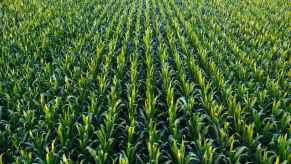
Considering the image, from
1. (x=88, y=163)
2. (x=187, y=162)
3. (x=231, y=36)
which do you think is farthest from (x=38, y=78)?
(x=231, y=36)

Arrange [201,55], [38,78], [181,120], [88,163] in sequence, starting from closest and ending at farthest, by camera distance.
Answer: [88,163] → [181,120] → [38,78] → [201,55]

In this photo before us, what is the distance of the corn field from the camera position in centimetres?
344

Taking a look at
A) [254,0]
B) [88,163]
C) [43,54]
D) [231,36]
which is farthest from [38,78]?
[254,0]

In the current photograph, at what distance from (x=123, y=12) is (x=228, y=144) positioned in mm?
8255

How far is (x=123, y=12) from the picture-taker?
11.0 meters

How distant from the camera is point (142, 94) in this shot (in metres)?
4.99

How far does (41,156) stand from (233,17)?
7795 millimetres

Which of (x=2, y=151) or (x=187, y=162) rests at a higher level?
(x=187, y=162)

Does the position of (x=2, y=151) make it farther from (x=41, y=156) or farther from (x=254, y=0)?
(x=254, y=0)

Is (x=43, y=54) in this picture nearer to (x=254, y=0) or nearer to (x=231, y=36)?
(x=231, y=36)

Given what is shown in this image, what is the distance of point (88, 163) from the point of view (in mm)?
3326

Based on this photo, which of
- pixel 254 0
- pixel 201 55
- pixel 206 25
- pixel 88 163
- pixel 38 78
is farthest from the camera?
pixel 254 0

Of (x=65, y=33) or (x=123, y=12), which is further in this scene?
(x=123, y=12)

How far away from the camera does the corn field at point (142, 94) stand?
11.3ft
